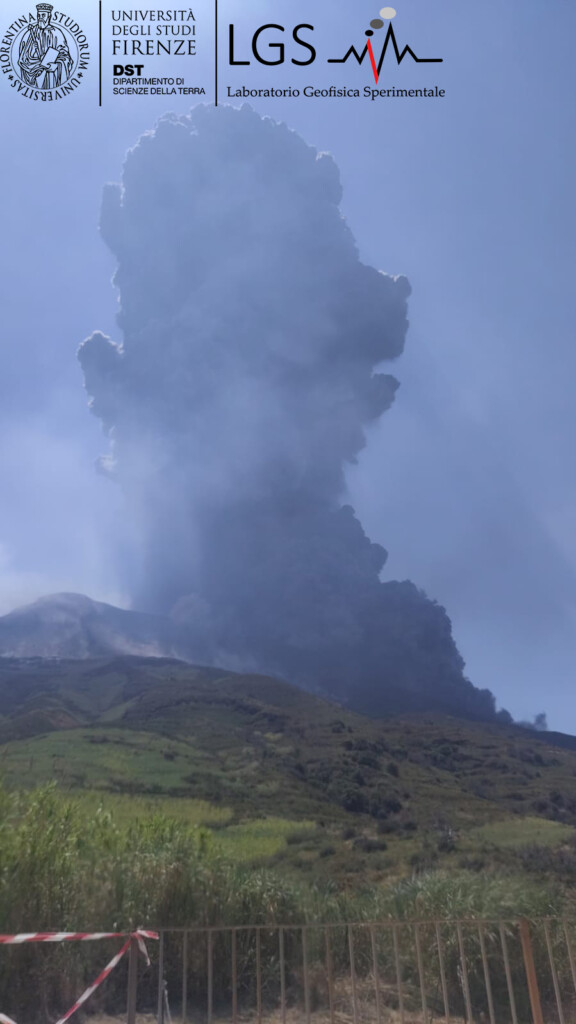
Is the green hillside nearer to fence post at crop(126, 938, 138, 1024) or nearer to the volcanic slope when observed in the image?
the volcanic slope

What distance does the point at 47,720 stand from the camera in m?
47.7

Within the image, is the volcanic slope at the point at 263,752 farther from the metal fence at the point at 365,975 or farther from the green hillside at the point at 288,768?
the metal fence at the point at 365,975

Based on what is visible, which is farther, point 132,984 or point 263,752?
point 263,752

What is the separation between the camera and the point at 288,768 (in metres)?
41.7

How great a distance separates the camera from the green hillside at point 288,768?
28156mm

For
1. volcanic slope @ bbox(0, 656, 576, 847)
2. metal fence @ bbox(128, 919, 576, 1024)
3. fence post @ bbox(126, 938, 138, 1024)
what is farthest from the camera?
volcanic slope @ bbox(0, 656, 576, 847)

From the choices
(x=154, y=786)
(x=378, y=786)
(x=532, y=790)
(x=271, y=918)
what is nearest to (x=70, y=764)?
(x=154, y=786)

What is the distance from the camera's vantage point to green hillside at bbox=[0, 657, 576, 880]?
2816 centimetres

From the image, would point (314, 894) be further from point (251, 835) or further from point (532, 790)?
point (532, 790)

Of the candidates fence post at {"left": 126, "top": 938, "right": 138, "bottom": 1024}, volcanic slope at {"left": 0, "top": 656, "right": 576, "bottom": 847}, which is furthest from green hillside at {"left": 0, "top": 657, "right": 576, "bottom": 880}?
fence post at {"left": 126, "top": 938, "right": 138, "bottom": 1024}

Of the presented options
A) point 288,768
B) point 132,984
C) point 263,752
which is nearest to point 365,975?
point 132,984

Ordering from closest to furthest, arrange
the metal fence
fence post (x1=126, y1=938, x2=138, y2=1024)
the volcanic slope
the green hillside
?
fence post (x1=126, y1=938, x2=138, y2=1024), the metal fence, the green hillside, the volcanic slope

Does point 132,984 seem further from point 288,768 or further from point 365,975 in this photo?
point 288,768

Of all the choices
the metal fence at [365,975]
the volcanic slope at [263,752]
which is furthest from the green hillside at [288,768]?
the metal fence at [365,975]
